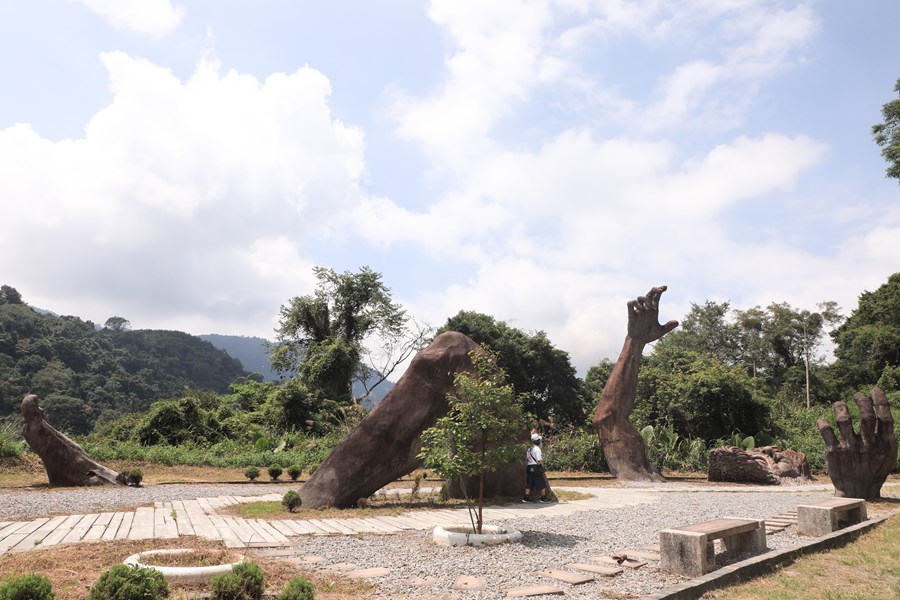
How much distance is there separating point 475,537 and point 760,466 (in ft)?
43.7

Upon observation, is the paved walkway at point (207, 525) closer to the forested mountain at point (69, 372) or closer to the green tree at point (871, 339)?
the green tree at point (871, 339)

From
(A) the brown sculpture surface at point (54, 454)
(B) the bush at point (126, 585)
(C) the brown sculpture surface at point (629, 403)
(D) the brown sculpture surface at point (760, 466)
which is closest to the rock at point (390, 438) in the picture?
(B) the bush at point (126, 585)

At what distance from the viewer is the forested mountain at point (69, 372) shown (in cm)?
3972

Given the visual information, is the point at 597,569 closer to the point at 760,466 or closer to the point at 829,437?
the point at 829,437

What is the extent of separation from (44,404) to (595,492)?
3780 cm

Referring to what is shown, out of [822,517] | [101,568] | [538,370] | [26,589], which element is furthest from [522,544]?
[538,370]

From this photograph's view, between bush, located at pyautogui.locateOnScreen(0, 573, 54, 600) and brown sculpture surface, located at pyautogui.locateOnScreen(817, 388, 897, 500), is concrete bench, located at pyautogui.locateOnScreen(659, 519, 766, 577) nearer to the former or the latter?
bush, located at pyautogui.locateOnScreen(0, 573, 54, 600)

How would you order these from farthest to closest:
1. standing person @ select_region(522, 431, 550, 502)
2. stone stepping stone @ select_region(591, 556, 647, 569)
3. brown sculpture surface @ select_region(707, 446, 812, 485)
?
1. brown sculpture surface @ select_region(707, 446, 812, 485)
2. standing person @ select_region(522, 431, 550, 502)
3. stone stepping stone @ select_region(591, 556, 647, 569)

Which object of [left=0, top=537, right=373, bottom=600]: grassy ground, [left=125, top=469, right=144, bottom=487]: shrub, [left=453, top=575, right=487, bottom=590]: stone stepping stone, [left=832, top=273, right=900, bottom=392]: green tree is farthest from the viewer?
[left=832, top=273, right=900, bottom=392]: green tree

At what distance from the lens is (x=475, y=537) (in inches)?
287

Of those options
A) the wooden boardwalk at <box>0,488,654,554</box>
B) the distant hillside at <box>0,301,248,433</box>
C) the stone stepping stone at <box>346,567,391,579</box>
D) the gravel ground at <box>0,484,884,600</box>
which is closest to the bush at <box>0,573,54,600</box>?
the gravel ground at <box>0,484,884,600</box>

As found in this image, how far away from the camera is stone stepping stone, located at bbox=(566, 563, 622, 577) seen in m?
5.98

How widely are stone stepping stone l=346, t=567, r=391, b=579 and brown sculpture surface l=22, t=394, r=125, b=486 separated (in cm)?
1220

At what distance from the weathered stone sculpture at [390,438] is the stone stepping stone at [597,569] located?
16.1 ft
